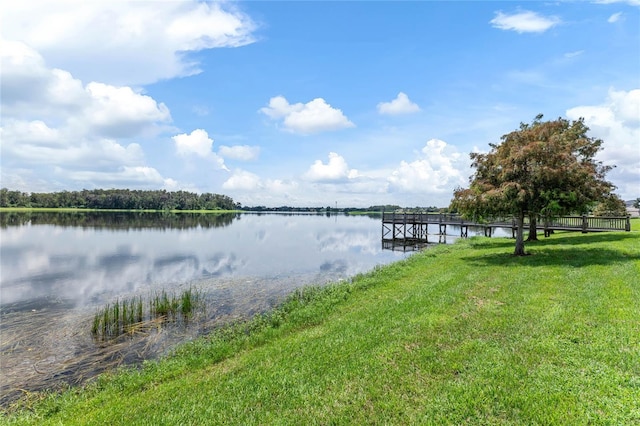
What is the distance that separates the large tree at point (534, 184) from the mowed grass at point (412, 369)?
17.3 feet

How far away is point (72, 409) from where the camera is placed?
20.2 ft

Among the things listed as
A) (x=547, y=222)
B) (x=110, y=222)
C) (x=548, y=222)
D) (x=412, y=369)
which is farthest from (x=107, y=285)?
(x=110, y=222)

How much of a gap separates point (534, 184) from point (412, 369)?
44.1ft

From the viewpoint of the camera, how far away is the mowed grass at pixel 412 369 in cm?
465

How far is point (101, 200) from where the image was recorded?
162 m

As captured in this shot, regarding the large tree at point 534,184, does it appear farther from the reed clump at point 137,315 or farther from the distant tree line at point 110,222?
the distant tree line at point 110,222

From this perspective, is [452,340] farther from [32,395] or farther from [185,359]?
[32,395]

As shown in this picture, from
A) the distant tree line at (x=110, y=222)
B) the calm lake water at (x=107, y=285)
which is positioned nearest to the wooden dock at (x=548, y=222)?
the calm lake water at (x=107, y=285)

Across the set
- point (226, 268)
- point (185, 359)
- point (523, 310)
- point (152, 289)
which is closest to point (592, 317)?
point (523, 310)

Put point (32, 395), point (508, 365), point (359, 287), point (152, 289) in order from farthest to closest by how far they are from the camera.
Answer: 1. point (152, 289)
2. point (359, 287)
3. point (32, 395)
4. point (508, 365)

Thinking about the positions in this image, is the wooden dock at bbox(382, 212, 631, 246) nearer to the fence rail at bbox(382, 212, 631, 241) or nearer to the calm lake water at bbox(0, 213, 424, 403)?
the fence rail at bbox(382, 212, 631, 241)

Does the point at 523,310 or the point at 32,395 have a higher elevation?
the point at 523,310

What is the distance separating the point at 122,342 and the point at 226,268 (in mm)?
12646

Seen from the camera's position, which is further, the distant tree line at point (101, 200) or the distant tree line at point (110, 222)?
the distant tree line at point (101, 200)
